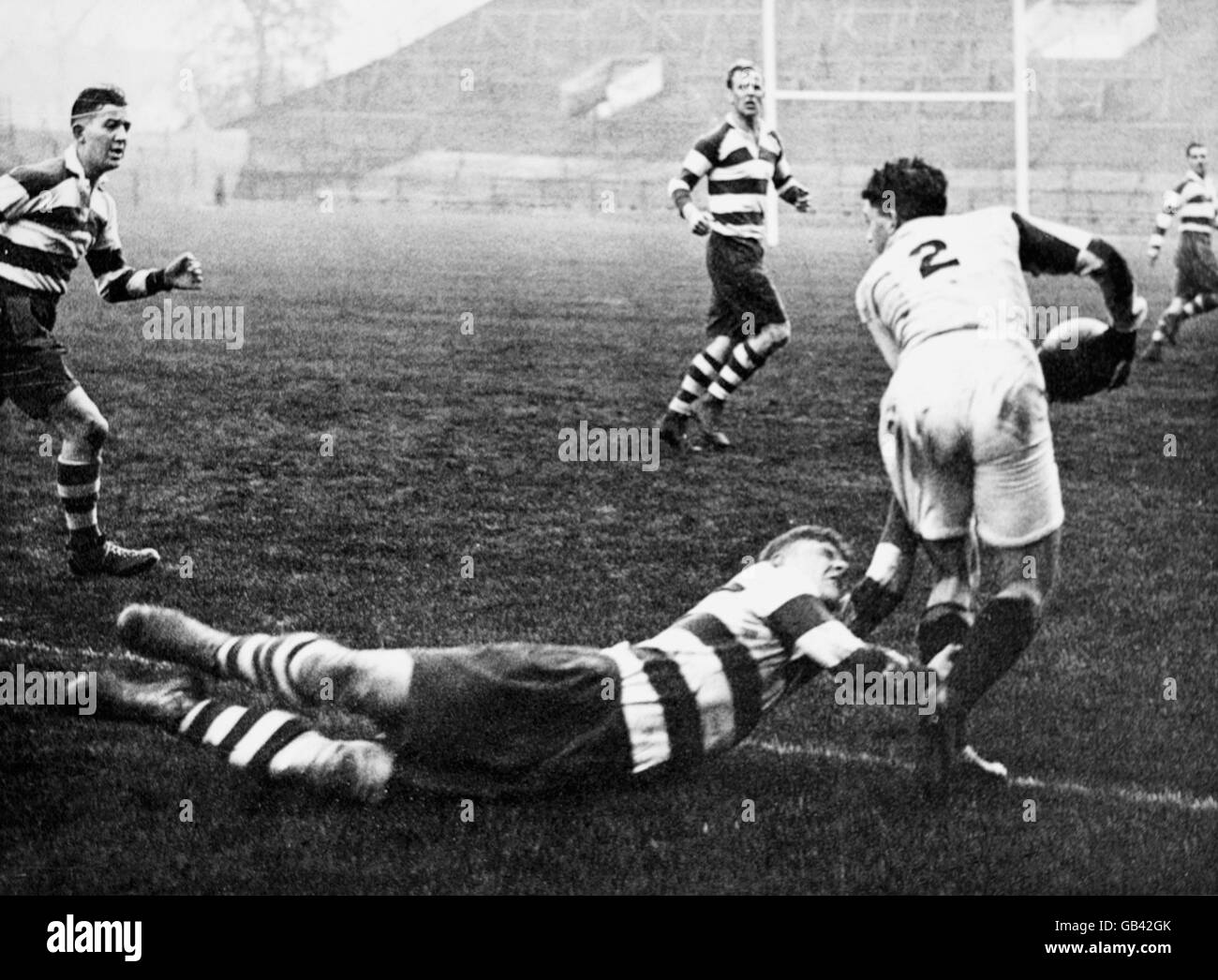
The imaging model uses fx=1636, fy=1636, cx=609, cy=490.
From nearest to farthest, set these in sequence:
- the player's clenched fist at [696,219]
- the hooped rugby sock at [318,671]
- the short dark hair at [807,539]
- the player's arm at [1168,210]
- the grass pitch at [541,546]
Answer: the grass pitch at [541,546] → the hooped rugby sock at [318,671] → the short dark hair at [807,539] → the player's clenched fist at [696,219] → the player's arm at [1168,210]

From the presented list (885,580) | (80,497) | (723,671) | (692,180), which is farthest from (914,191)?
(80,497)

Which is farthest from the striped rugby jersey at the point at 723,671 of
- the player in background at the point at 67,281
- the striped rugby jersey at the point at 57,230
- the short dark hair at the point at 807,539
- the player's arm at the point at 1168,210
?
the striped rugby jersey at the point at 57,230

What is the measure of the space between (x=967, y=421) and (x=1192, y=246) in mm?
1087

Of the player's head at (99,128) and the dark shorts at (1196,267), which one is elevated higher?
the player's head at (99,128)

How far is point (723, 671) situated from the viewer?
429 cm

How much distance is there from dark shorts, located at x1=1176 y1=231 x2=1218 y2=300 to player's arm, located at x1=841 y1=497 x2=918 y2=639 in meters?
1.18

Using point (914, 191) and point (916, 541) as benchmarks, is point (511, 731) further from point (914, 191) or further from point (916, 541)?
point (914, 191)

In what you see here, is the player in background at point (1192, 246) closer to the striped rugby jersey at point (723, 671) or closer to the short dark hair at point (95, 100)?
the striped rugby jersey at point (723, 671)

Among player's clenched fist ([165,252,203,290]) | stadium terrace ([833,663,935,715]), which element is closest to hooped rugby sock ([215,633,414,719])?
player's clenched fist ([165,252,203,290])

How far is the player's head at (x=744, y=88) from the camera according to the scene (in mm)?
4816

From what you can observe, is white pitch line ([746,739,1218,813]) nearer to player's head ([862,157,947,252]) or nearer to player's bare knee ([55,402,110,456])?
player's head ([862,157,947,252])

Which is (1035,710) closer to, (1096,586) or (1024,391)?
(1096,586)

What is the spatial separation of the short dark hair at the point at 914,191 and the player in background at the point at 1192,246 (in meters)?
0.76
